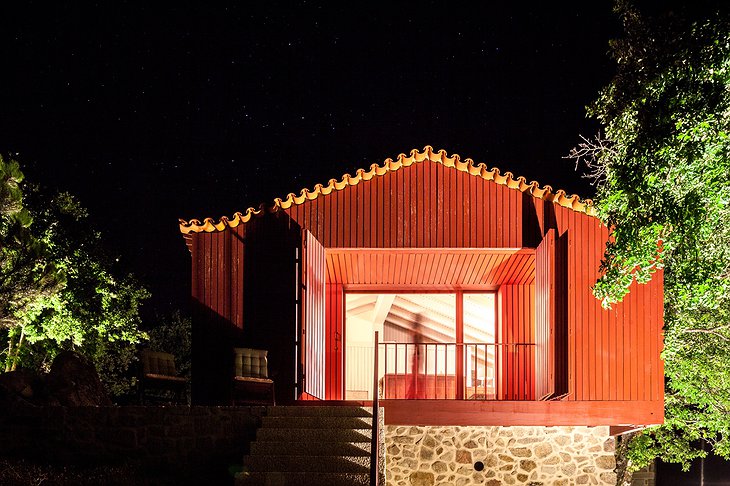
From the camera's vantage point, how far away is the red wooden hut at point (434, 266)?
455 inches

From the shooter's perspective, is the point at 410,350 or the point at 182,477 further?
the point at 410,350

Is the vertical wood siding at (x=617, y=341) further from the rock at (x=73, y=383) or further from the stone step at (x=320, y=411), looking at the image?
the rock at (x=73, y=383)

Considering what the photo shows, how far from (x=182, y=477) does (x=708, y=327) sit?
947 cm

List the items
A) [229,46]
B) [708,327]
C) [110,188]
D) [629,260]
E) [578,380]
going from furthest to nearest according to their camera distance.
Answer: [110,188] → [229,46] → [708,327] → [578,380] → [629,260]

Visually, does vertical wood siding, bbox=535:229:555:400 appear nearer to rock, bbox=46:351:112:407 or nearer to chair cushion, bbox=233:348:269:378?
chair cushion, bbox=233:348:269:378

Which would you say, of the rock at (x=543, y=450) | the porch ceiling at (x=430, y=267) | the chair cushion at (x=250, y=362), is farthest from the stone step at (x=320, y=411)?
the rock at (x=543, y=450)

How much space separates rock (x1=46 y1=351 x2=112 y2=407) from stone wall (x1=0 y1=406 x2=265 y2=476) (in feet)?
4.46

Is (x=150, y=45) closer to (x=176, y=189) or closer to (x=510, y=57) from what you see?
(x=176, y=189)

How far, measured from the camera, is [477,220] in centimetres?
1216

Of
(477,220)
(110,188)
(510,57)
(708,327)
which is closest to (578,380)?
(477,220)

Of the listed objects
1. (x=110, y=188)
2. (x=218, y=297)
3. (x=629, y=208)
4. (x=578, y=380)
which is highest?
(x=110, y=188)

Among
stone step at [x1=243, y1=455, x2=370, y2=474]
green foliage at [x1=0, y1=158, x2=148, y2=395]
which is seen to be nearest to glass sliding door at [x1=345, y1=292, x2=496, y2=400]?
green foliage at [x1=0, y1=158, x2=148, y2=395]

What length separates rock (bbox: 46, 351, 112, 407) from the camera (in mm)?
11375

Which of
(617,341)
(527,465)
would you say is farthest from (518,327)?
(617,341)
